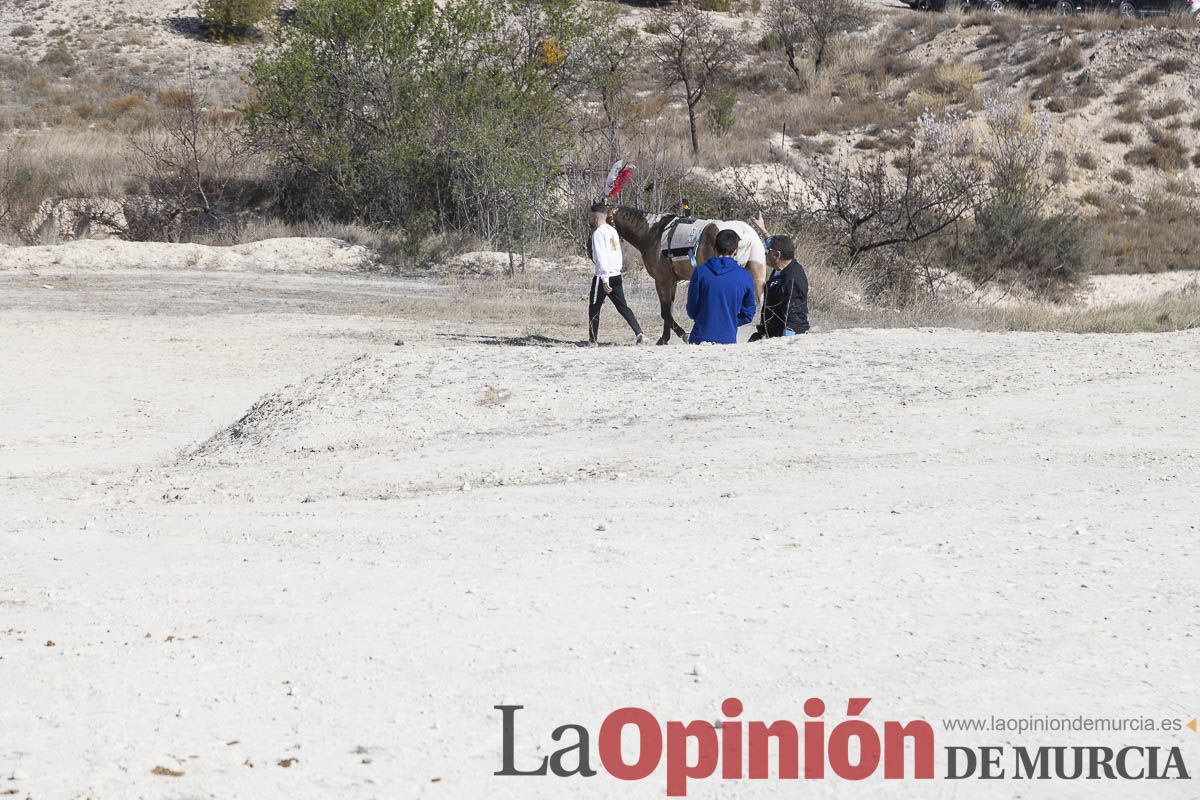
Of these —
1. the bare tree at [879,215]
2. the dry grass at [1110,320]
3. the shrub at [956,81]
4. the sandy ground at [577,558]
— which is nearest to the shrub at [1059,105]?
the shrub at [956,81]

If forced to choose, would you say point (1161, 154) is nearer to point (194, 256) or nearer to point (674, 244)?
point (194, 256)

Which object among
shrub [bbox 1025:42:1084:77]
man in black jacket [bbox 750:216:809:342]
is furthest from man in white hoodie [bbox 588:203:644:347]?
shrub [bbox 1025:42:1084:77]

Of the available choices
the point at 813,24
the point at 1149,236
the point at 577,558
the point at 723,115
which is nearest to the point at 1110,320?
the point at 577,558

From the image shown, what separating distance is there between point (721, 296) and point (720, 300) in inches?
2.3

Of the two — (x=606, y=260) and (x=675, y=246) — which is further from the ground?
(x=675, y=246)

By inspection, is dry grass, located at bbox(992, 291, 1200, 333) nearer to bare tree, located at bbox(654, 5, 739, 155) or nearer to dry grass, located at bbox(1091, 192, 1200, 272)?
dry grass, located at bbox(1091, 192, 1200, 272)

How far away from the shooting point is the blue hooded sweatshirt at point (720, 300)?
11.4 metres

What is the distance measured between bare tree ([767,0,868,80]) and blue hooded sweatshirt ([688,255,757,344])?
119ft

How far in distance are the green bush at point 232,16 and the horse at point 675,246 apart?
146ft

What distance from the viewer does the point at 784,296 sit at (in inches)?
484

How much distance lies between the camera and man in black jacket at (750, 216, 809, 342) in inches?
462

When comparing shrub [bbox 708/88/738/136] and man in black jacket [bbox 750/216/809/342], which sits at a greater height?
shrub [bbox 708/88/738/136]

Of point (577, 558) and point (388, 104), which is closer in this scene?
point (577, 558)

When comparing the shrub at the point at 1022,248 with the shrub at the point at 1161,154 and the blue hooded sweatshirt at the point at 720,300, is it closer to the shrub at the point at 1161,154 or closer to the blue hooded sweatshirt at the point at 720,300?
the shrub at the point at 1161,154
